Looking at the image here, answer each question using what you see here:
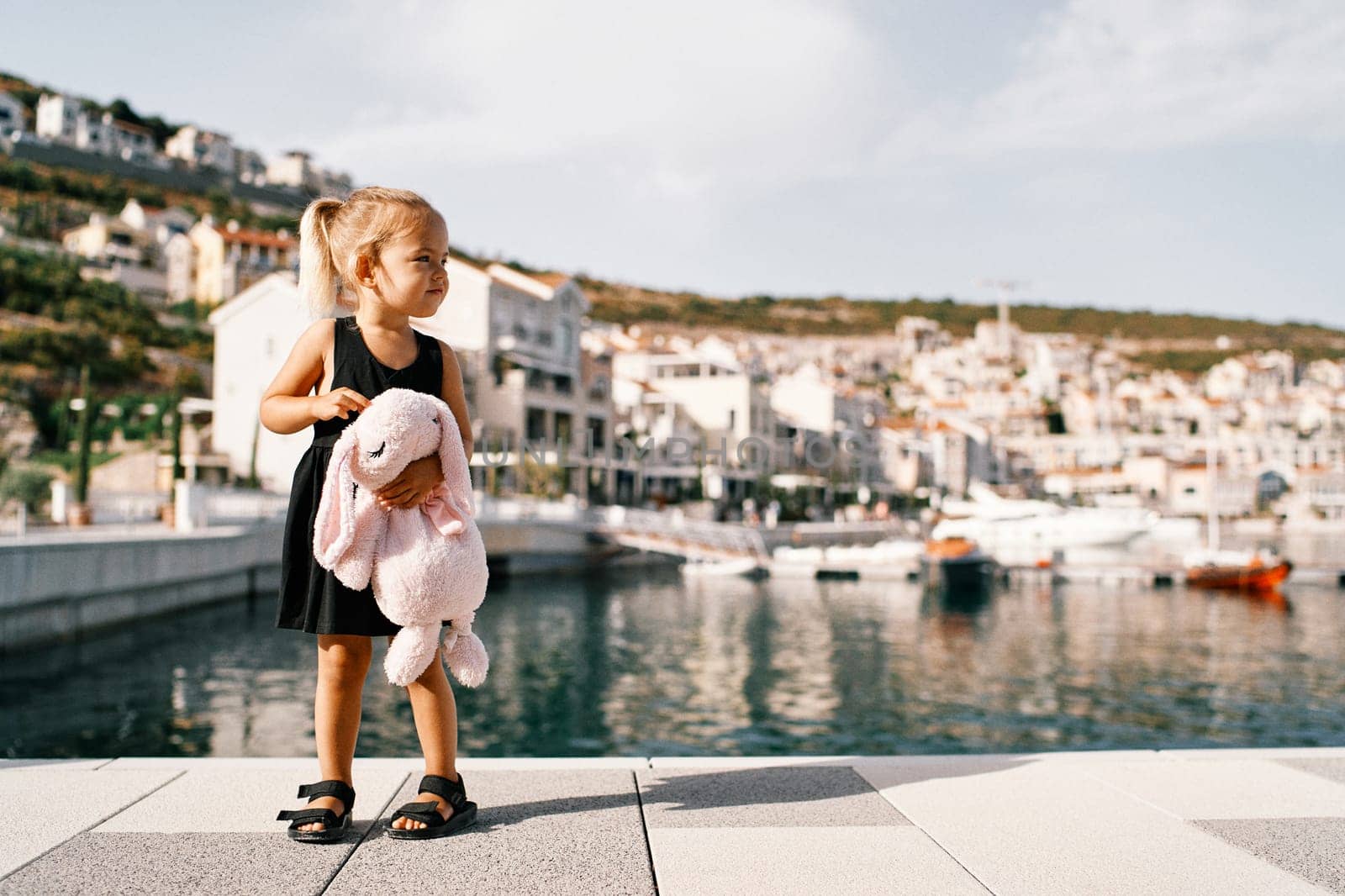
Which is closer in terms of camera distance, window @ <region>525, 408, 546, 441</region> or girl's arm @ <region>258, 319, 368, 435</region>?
girl's arm @ <region>258, 319, 368, 435</region>

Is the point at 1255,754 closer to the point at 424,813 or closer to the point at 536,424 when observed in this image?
the point at 424,813

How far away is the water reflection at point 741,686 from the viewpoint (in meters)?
9.60

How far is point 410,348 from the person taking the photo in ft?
9.84

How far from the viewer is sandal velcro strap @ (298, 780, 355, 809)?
2.74 metres

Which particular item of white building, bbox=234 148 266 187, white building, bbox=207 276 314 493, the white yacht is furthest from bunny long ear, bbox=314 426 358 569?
white building, bbox=234 148 266 187

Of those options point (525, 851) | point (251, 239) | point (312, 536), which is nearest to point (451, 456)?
point (312, 536)

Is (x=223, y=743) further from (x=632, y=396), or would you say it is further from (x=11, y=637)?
(x=632, y=396)

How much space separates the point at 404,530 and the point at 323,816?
73 centimetres

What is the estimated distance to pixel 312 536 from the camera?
282cm

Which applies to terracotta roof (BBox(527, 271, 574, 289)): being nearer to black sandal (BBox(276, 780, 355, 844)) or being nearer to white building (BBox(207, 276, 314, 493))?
white building (BBox(207, 276, 314, 493))

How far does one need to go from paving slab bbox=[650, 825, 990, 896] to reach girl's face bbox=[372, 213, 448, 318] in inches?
60.8

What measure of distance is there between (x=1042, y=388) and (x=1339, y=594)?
129738 mm

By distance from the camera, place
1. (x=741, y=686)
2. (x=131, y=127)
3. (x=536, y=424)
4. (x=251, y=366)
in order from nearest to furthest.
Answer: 1. (x=741, y=686)
2. (x=251, y=366)
3. (x=536, y=424)
4. (x=131, y=127)

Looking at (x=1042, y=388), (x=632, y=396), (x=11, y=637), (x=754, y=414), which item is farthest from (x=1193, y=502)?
(x=11, y=637)
